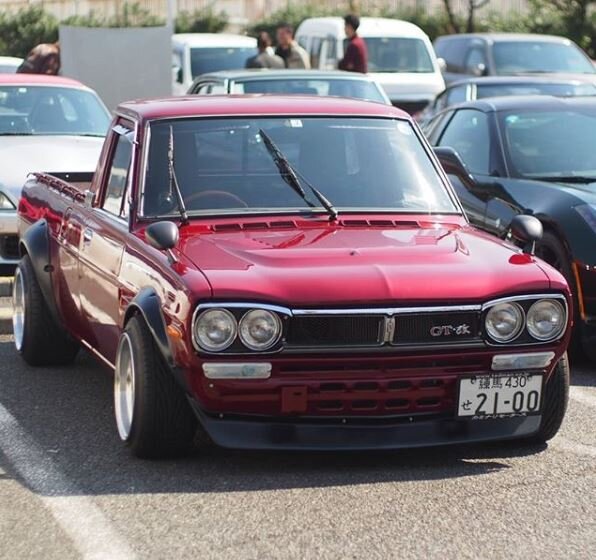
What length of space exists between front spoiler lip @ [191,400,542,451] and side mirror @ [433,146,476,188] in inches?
140

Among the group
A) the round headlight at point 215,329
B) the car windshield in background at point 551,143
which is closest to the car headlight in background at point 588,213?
the car windshield in background at point 551,143

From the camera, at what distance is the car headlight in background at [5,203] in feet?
34.4

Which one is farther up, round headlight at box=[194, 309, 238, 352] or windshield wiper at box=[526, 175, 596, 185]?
round headlight at box=[194, 309, 238, 352]

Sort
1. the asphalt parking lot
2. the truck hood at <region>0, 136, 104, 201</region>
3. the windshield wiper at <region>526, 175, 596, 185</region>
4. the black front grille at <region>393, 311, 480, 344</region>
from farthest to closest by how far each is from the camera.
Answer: the truck hood at <region>0, 136, 104, 201</region> < the windshield wiper at <region>526, 175, 596, 185</region> < the black front grille at <region>393, 311, 480, 344</region> < the asphalt parking lot

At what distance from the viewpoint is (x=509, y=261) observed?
6316 millimetres

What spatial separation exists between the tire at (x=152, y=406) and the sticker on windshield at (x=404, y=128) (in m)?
1.91

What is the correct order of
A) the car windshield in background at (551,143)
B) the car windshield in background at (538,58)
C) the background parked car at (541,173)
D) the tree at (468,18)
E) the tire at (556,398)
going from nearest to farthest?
1. the tire at (556,398)
2. the background parked car at (541,173)
3. the car windshield in background at (551,143)
4. the car windshield in background at (538,58)
5. the tree at (468,18)

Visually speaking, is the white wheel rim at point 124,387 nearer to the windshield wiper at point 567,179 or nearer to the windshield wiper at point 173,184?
the windshield wiper at point 173,184

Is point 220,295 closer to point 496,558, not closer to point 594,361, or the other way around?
point 496,558

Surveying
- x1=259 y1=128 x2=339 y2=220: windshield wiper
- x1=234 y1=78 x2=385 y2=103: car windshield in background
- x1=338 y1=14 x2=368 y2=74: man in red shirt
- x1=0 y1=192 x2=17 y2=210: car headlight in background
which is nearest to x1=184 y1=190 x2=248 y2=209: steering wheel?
x1=259 y1=128 x2=339 y2=220: windshield wiper

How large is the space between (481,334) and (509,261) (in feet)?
1.49

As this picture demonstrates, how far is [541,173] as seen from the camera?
962 cm

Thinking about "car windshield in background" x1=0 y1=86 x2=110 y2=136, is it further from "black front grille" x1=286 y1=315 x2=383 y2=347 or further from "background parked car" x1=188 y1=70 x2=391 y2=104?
"black front grille" x1=286 y1=315 x2=383 y2=347

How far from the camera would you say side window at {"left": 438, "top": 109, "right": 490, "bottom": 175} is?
10.2m
